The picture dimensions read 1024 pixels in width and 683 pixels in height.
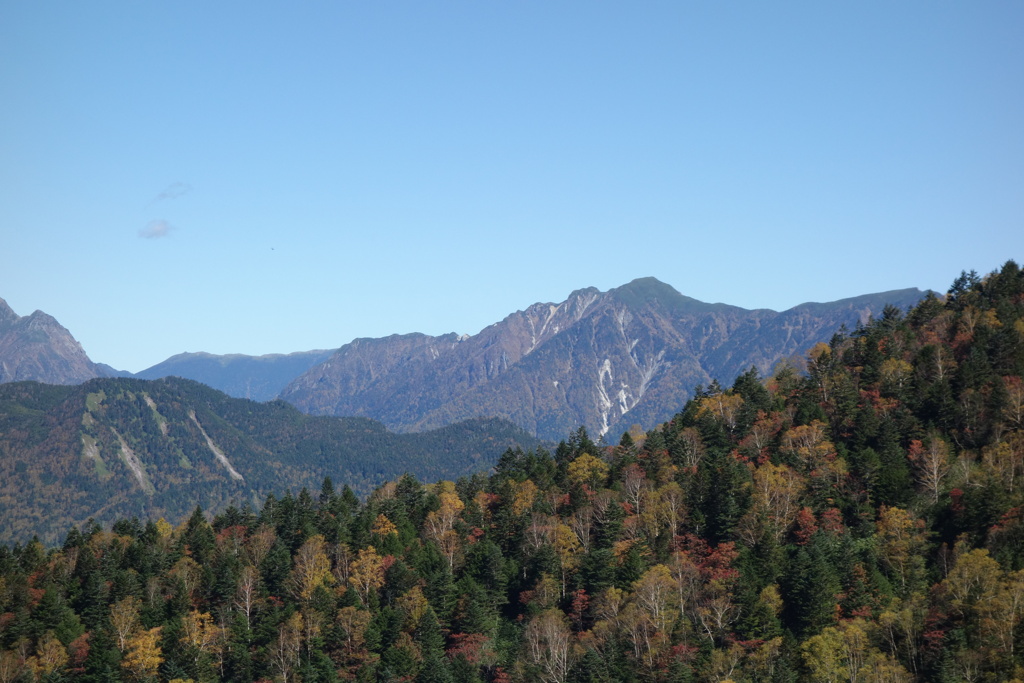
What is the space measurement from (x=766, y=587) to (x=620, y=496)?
102ft

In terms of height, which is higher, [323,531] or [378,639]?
[323,531]

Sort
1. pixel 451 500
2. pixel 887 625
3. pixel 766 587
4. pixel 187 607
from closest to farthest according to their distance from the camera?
pixel 887 625 < pixel 766 587 < pixel 187 607 < pixel 451 500

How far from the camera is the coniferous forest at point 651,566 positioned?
108625 millimetres

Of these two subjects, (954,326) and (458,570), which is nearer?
(458,570)

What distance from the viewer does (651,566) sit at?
128m

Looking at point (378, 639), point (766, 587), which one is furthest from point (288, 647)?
point (766, 587)

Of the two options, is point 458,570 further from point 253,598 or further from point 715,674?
point 715,674

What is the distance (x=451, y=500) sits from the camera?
158 m

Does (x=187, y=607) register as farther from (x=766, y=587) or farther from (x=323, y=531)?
(x=766, y=587)

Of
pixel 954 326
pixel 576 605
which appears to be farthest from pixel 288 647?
pixel 954 326

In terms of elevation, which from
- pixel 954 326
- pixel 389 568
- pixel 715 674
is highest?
pixel 954 326

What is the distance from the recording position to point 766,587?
116 m

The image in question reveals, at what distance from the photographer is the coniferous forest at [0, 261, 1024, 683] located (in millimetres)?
108625

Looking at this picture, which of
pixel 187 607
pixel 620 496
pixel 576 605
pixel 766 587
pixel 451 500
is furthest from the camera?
pixel 451 500
